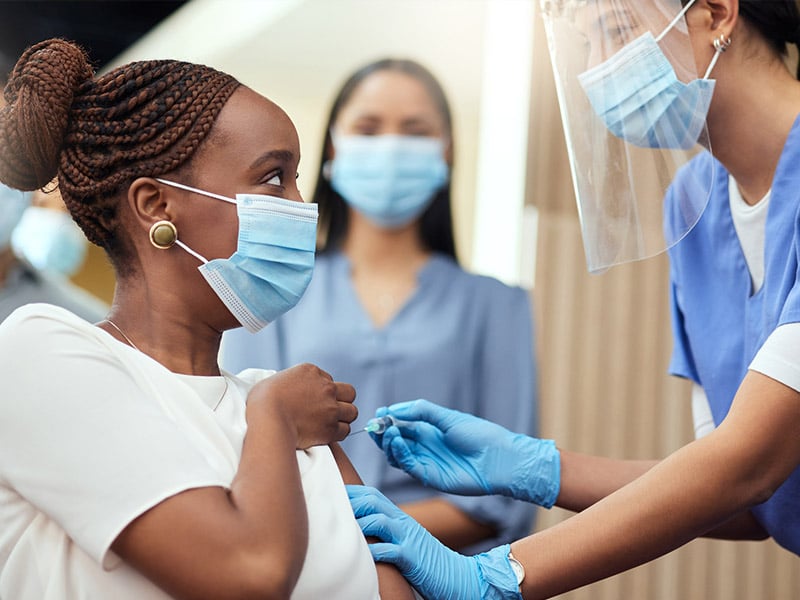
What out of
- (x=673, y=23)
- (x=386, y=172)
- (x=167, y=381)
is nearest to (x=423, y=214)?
(x=386, y=172)

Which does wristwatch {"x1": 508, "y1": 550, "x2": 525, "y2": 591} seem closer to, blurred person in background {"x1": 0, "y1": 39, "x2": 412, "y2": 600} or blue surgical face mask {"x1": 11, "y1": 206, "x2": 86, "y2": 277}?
blurred person in background {"x1": 0, "y1": 39, "x2": 412, "y2": 600}

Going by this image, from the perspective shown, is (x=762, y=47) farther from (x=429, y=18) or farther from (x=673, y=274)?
(x=429, y=18)

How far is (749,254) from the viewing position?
5.57 feet

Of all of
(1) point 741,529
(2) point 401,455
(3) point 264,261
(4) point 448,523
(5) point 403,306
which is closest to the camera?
(3) point 264,261

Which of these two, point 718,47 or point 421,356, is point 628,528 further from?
point 421,356

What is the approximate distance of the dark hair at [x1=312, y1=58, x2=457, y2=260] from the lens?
98.2 inches

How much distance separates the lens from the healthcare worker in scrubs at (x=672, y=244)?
1362 mm

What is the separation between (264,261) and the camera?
1.25 meters

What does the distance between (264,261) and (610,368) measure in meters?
2.40

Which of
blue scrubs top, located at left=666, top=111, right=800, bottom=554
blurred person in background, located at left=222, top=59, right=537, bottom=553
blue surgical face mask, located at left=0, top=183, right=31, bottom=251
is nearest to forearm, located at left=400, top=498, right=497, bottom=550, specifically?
blurred person in background, located at left=222, top=59, right=537, bottom=553

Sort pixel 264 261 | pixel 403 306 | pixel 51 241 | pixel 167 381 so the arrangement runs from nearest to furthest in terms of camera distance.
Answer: pixel 167 381, pixel 264 261, pixel 403 306, pixel 51 241

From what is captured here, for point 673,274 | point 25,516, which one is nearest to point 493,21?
point 673,274

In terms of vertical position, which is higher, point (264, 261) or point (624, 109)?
point (624, 109)

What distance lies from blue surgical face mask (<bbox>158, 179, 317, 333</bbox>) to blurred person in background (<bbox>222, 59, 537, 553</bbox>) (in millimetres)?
930
